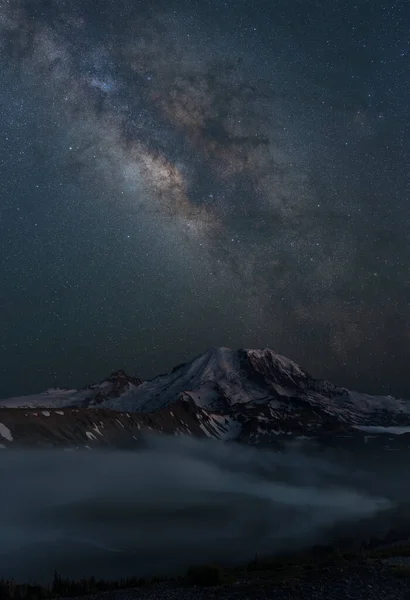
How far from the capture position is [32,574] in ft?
351

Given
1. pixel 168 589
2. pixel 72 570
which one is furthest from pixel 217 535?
pixel 168 589

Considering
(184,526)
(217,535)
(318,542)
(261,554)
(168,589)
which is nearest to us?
(168,589)

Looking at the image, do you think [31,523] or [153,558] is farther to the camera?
[31,523]

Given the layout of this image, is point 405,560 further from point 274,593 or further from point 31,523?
point 31,523

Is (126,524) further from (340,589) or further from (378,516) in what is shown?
(340,589)

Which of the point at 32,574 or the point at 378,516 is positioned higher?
the point at 378,516

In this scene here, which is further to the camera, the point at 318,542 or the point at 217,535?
the point at 217,535

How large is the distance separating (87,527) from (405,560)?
138 meters

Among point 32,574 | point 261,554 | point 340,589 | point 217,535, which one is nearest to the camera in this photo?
point 340,589

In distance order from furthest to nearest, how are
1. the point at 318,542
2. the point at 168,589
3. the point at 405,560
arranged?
the point at 318,542
the point at 405,560
the point at 168,589

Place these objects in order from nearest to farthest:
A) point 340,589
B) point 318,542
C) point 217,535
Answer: point 340,589 < point 318,542 < point 217,535

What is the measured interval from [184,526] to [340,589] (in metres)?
146

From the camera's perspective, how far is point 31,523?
194 metres

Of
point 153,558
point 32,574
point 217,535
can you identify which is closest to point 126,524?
point 217,535
